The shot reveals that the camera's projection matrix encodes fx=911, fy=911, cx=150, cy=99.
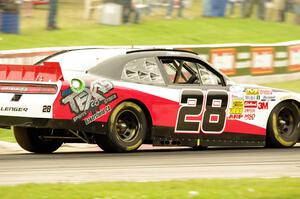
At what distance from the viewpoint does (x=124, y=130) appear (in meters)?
11.6

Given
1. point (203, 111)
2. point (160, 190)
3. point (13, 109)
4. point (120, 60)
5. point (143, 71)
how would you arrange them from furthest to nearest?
1. point (203, 111)
2. point (143, 71)
3. point (120, 60)
4. point (13, 109)
5. point (160, 190)

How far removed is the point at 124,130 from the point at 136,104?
0.37 m

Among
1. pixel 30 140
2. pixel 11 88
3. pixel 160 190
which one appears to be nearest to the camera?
pixel 160 190

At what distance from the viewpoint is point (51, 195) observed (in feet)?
24.6

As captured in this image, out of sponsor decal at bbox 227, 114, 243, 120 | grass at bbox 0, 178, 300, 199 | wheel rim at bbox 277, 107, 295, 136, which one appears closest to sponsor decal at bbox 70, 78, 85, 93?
sponsor decal at bbox 227, 114, 243, 120

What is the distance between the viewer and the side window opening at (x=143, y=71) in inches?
464

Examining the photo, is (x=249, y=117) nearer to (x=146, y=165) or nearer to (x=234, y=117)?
(x=234, y=117)

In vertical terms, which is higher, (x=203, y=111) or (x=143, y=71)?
(x=143, y=71)

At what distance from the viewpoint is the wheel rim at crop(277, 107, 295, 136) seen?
13148 mm

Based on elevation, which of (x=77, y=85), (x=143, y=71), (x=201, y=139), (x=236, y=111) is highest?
(x=143, y=71)

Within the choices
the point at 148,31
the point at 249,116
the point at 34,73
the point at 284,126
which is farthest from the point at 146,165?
the point at 148,31

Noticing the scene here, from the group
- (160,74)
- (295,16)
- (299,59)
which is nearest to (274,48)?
(299,59)

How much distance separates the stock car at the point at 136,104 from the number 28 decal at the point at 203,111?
1 centimetres

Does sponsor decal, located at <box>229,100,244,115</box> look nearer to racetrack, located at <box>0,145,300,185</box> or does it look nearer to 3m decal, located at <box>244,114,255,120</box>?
3m decal, located at <box>244,114,255,120</box>
